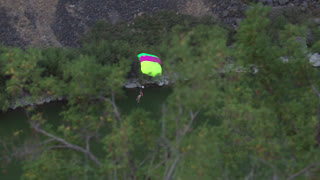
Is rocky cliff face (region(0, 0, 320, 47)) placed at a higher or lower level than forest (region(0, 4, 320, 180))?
lower

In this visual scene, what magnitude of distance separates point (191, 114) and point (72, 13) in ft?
79.9

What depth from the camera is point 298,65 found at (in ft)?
33.3

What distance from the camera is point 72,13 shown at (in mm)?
30219

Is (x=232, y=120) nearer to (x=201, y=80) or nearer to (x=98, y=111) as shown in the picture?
(x=201, y=80)

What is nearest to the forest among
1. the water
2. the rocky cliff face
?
the water

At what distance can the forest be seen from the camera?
7.97 metres

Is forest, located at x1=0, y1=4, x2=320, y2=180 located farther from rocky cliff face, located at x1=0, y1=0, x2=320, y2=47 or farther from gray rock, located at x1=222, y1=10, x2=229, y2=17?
gray rock, located at x1=222, y1=10, x2=229, y2=17

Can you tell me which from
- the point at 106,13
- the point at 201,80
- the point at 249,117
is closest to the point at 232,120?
the point at 249,117

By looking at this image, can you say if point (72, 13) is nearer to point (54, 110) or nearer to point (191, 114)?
point (54, 110)

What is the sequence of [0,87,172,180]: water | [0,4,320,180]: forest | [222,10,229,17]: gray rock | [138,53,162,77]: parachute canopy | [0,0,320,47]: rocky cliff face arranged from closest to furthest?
[0,4,320,180]: forest
[138,53,162,77]: parachute canopy
[0,87,172,180]: water
[0,0,320,47]: rocky cliff face
[222,10,229,17]: gray rock

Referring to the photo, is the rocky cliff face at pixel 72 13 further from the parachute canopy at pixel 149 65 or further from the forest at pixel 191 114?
the forest at pixel 191 114

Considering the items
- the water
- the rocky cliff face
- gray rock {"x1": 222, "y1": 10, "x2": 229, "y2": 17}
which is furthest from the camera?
gray rock {"x1": 222, "y1": 10, "x2": 229, "y2": 17}

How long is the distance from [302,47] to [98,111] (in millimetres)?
5910

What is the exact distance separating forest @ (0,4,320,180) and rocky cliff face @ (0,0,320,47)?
19628mm
